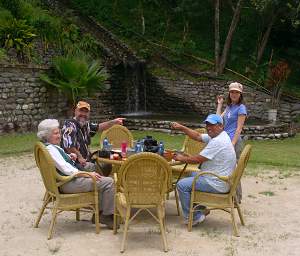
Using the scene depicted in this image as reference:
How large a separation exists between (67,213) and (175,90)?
12500mm

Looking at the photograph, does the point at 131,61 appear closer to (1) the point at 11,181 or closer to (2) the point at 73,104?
(2) the point at 73,104

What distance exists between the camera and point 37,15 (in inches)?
624

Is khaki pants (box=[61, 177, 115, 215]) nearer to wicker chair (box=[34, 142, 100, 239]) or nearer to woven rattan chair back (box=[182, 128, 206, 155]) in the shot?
wicker chair (box=[34, 142, 100, 239])

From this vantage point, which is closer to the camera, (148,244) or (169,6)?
(148,244)

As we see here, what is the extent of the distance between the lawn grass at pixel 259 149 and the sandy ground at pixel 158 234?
105 inches

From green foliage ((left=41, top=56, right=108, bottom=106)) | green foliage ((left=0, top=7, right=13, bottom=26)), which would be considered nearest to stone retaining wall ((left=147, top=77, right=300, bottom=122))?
green foliage ((left=41, top=56, right=108, bottom=106))

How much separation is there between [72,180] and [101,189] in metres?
0.31

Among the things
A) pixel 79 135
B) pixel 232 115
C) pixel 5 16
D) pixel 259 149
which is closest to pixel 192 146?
pixel 232 115

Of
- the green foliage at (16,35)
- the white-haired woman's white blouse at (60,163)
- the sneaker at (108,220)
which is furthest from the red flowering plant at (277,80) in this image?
the white-haired woman's white blouse at (60,163)

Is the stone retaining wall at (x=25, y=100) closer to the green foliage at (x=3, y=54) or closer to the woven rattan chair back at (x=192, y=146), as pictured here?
the green foliage at (x=3, y=54)

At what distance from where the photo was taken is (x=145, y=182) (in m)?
5.09

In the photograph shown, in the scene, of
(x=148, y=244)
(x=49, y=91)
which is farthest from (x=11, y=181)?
(x=49, y=91)

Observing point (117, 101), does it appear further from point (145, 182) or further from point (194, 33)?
point (145, 182)

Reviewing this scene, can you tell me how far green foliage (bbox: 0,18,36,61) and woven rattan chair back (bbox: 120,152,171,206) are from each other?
33.6ft
